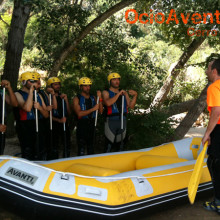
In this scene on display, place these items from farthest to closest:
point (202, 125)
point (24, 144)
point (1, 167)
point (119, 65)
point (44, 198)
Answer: point (202, 125) < point (119, 65) < point (24, 144) < point (1, 167) < point (44, 198)

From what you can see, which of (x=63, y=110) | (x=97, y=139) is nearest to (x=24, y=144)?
(x=63, y=110)

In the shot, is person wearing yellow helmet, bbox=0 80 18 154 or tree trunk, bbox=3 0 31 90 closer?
person wearing yellow helmet, bbox=0 80 18 154

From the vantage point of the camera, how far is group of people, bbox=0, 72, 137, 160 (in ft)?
18.0

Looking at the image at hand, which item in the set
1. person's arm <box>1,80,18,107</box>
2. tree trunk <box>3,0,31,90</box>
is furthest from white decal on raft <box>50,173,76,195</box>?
tree trunk <box>3,0,31,90</box>

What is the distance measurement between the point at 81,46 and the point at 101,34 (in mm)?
655

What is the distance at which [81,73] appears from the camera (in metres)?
9.26

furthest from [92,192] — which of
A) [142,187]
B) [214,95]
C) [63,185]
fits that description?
[214,95]

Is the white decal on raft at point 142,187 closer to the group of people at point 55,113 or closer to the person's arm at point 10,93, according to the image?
the group of people at point 55,113

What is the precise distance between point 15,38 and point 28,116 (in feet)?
9.13

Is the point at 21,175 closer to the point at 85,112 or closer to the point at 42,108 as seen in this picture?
the point at 42,108

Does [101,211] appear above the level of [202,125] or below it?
above

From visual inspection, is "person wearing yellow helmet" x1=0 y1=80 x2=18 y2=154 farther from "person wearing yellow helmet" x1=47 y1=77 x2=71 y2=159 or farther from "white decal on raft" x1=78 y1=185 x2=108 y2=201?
"white decal on raft" x1=78 y1=185 x2=108 y2=201

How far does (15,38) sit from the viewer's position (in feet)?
24.8

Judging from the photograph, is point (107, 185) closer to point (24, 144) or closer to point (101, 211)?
point (101, 211)
